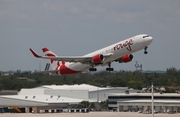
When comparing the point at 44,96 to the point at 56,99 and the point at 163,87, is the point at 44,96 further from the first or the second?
the point at 163,87

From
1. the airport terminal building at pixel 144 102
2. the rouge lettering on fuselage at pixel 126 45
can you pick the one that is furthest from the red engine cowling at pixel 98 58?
the airport terminal building at pixel 144 102

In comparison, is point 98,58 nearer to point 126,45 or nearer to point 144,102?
point 126,45

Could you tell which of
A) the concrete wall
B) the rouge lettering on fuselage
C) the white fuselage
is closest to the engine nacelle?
the white fuselage

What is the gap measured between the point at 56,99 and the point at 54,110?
63.0 feet

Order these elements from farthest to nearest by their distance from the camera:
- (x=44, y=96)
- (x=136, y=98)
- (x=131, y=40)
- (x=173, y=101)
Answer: (x=44, y=96) → (x=136, y=98) → (x=173, y=101) → (x=131, y=40)

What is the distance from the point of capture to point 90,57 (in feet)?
361

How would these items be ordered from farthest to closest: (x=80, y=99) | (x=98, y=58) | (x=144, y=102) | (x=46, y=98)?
(x=80, y=99), (x=46, y=98), (x=144, y=102), (x=98, y=58)

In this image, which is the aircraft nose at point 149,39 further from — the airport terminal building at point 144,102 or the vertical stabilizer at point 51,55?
the airport terminal building at point 144,102

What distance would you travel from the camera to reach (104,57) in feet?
350

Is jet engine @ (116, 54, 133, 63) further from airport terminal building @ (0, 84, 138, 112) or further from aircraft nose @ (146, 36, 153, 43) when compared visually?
airport terminal building @ (0, 84, 138, 112)

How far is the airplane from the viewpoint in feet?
341

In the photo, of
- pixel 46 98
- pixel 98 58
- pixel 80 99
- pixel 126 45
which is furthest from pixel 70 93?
pixel 126 45

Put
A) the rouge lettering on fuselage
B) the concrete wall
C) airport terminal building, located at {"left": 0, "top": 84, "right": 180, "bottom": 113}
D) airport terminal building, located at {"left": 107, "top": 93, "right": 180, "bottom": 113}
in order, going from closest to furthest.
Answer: the rouge lettering on fuselage
airport terminal building, located at {"left": 107, "top": 93, "right": 180, "bottom": 113}
airport terminal building, located at {"left": 0, "top": 84, "right": 180, "bottom": 113}
the concrete wall

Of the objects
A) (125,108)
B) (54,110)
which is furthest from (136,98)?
(54,110)
